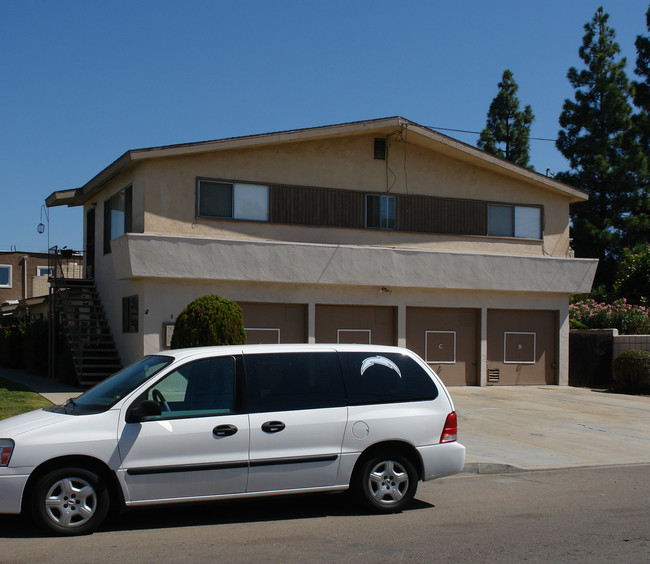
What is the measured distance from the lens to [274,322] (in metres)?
20.1

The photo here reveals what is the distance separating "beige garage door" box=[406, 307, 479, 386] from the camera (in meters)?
21.6

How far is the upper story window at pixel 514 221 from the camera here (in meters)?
22.8

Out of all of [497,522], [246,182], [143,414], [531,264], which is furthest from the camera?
[531,264]

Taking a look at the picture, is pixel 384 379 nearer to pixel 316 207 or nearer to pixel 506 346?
pixel 316 207

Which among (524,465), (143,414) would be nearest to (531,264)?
(524,465)

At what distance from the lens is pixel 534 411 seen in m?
17.3

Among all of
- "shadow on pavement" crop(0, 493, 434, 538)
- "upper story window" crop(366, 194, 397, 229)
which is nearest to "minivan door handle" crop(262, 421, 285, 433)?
"shadow on pavement" crop(0, 493, 434, 538)

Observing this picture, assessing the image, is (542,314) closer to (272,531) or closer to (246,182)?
(246,182)

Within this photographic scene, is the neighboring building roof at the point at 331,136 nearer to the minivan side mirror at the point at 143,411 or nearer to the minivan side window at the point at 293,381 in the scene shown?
the minivan side window at the point at 293,381

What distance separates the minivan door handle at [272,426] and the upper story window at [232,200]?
12.6m

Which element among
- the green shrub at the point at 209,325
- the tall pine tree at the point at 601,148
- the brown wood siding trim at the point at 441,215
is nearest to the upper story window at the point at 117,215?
the green shrub at the point at 209,325

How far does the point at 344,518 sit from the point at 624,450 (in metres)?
6.85

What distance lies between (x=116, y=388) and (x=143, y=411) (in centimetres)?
71

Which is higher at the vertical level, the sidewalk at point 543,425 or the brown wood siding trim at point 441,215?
the brown wood siding trim at point 441,215
